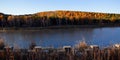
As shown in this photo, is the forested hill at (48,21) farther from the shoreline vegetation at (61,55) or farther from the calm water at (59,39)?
the shoreline vegetation at (61,55)

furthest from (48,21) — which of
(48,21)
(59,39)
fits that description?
(59,39)

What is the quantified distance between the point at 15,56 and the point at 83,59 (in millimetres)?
1737

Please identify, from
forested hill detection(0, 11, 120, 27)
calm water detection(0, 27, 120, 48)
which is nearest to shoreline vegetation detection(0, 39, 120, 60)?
calm water detection(0, 27, 120, 48)

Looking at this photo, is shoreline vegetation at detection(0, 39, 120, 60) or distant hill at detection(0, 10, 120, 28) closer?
shoreline vegetation at detection(0, 39, 120, 60)

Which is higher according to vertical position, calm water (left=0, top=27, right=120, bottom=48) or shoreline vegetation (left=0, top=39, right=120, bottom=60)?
shoreline vegetation (left=0, top=39, right=120, bottom=60)

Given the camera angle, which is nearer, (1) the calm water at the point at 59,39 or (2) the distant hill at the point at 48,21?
(1) the calm water at the point at 59,39

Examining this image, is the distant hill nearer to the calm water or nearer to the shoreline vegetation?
the calm water

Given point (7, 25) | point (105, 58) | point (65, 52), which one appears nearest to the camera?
point (105, 58)

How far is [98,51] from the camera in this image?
7664 mm

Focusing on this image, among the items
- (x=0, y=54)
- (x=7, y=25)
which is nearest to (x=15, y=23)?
(x=7, y=25)

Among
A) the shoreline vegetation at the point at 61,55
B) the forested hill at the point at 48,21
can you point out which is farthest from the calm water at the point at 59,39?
the forested hill at the point at 48,21

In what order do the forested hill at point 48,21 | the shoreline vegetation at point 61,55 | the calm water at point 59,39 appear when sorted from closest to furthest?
the shoreline vegetation at point 61,55 → the calm water at point 59,39 → the forested hill at point 48,21

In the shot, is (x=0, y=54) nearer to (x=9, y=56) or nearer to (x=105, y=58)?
(x=9, y=56)

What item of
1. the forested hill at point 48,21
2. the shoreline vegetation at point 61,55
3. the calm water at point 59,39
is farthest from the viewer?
the forested hill at point 48,21
